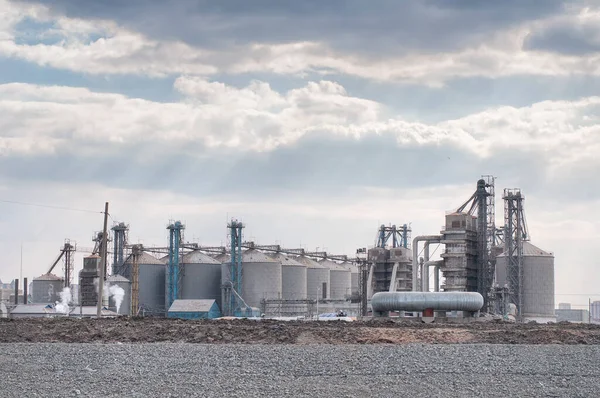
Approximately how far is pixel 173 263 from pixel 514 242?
122 ft

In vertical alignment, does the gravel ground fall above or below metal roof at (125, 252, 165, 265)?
below

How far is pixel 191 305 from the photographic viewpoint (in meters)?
93.6

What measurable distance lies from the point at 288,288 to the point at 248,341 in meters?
67.7

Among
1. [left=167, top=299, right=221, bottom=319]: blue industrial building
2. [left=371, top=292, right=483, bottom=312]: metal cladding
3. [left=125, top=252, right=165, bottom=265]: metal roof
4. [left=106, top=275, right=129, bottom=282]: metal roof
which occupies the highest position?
[left=125, top=252, right=165, bottom=265]: metal roof

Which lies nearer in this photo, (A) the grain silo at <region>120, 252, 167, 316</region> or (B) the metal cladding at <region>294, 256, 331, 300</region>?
(A) the grain silo at <region>120, 252, 167, 316</region>

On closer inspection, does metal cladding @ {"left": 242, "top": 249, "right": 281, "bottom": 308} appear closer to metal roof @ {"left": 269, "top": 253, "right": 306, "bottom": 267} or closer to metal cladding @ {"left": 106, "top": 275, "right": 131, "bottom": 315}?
metal roof @ {"left": 269, "top": 253, "right": 306, "bottom": 267}

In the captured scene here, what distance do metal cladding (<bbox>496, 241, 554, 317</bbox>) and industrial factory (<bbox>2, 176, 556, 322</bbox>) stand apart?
9cm

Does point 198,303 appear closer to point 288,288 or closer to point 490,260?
point 288,288

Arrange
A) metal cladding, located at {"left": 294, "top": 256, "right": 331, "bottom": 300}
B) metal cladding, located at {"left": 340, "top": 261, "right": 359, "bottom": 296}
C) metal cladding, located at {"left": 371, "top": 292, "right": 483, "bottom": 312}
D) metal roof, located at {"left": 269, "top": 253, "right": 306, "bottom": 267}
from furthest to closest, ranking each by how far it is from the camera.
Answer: metal cladding, located at {"left": 340, "top": 261, "right": 359, "bottom": 296}
metal cladding, located at {"left": 294, "top": 256, "right": 331, "bottom": 300}
metal roof, located at {"left": 269, "top": 253, "right": 306, "bottom": 267}
metal cladding, located at {"left": 371, "top": 292, "right": 483, "bottom": 312}

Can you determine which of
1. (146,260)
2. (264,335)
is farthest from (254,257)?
(264,335)

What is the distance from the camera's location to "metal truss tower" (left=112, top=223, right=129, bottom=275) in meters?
109

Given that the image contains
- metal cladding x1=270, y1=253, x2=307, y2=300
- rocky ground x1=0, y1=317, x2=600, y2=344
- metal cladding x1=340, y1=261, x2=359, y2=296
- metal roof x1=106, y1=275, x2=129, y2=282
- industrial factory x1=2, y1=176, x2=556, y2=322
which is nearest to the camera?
rocky ground x1=0, y1=317, x2=600, y2=344

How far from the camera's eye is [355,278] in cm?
13375

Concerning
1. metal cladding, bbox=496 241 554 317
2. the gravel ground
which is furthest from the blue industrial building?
the gravel ground
